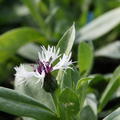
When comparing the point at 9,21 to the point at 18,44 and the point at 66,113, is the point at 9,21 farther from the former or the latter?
the point at 66,113

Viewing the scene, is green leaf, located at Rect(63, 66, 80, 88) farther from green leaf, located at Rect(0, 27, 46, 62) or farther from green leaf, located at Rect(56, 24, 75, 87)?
green leaf, located at Rect(0, 27, 46, 62)

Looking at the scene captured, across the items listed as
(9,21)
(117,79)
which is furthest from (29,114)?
(9,21)

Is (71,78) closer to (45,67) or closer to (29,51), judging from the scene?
(45,67)

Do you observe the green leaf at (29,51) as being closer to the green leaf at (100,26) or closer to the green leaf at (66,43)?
the green leaf at (100,26)

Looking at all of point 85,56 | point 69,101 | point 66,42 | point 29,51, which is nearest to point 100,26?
point 29,51

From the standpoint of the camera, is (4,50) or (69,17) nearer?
(4,50)

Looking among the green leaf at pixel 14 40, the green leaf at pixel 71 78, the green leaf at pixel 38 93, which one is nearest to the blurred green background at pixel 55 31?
the green leaf at pixel 14 40

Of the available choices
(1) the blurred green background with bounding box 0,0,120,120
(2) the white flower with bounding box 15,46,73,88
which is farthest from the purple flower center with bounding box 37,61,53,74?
(1) the blurred green background with bounding box 0,0,120,120

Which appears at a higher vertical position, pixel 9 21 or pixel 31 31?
pixel 9 21
